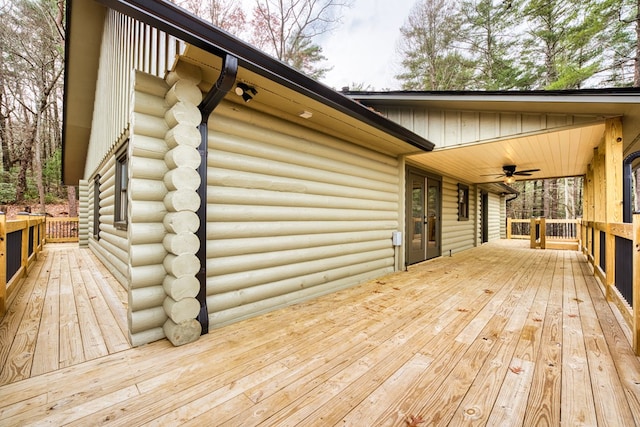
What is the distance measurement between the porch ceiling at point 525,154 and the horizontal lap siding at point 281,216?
1.76 m

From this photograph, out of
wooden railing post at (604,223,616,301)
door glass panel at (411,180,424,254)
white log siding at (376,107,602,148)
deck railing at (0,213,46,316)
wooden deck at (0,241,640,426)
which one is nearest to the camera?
wooden deck at (0,241,640,426)

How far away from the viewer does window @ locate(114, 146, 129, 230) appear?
11.4 ft

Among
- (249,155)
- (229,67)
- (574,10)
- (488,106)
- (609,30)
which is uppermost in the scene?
(574,10)

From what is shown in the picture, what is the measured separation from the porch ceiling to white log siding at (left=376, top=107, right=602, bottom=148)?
0.12m

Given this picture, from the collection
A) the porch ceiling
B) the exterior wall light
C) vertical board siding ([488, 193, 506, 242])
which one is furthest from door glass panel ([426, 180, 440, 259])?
A: vertical board siding ([488, 193, 506, 242])

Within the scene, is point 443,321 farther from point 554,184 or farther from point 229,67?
point 554,184

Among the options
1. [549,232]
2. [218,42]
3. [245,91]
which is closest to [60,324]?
[245,91]

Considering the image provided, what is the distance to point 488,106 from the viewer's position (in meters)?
3.75

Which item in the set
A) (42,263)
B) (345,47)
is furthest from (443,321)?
(345,47)

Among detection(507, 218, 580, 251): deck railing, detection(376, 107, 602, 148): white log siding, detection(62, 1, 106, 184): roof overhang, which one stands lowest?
detection(507, 218, 580, 251): deck railing

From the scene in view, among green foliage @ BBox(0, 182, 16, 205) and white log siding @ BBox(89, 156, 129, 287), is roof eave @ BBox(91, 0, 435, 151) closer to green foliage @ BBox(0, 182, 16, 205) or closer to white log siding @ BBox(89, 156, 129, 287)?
white log siding @ BBox(89, 156, 129, 287)

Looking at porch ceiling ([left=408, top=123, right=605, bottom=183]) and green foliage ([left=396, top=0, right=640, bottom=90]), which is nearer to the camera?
porch ceiling ([left=408, top=123, right=605, bottom=183])

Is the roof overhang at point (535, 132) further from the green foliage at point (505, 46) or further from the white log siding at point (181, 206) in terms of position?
the green foliage at point (505, 46)

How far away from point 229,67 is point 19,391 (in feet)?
7.92
